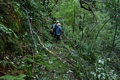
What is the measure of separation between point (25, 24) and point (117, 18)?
4.78m

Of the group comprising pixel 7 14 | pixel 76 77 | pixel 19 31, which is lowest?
pixel 76 77

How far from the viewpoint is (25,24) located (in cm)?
731

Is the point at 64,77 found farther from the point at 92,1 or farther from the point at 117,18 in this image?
the point at 92,1

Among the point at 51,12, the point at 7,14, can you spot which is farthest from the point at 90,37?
the point at 7,14

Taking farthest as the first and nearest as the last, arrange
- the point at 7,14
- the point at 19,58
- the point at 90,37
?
the point at 90,37, the point at 7,14, the point at 19,58

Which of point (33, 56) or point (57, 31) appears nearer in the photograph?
point (33, 56)

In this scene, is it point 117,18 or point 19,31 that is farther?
point 117,18

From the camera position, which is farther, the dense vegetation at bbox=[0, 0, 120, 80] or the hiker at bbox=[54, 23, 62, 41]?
the hiker at bbox=[54, 23, 62, 41]

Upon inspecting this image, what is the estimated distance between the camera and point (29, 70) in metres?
4.88

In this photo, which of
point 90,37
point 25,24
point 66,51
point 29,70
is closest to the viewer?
point 29,70

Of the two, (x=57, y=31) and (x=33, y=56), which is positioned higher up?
(x=33, y=56)

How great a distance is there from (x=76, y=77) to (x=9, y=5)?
3392mm

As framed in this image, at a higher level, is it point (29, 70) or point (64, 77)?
point (29, 70)

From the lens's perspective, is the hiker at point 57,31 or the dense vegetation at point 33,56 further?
the hiker at point 57,31
